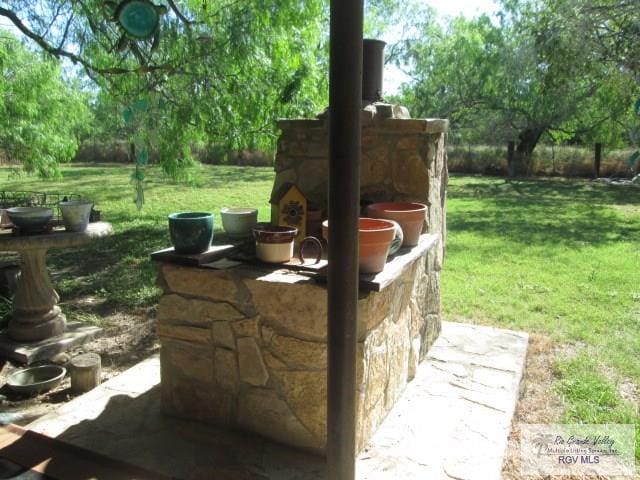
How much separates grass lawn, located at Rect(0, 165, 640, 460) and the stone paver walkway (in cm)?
49

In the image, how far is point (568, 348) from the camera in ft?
11.9

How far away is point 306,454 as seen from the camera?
7.52ft

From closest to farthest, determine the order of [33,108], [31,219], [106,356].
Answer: [31,219] < [106,356] < [33,108]

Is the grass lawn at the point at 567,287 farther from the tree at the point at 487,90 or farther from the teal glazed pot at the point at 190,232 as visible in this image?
the tree at the point at 487,90

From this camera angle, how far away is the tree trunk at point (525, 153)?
17.5 meters

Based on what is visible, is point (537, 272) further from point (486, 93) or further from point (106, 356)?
point (486, 93)

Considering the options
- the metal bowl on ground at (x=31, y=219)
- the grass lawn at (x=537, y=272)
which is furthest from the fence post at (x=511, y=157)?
the metal bowl on ground at (x=31, y=219)

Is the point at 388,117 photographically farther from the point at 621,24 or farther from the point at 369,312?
the point at 621,24

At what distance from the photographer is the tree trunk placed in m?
17.5

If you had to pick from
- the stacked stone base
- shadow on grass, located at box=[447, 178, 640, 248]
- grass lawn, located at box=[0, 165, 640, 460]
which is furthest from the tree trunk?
the stacked stone base

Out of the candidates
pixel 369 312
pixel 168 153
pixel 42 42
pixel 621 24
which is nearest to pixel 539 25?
pixel 621 24

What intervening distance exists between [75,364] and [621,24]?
711 cm

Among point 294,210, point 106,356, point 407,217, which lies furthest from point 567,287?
point 106,356

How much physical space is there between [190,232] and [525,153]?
56.5 ft
